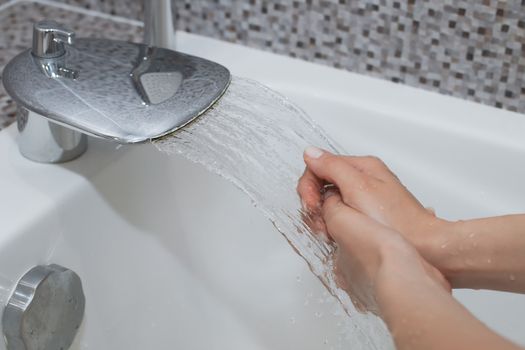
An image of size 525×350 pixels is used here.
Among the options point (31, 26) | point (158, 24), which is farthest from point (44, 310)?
point (31, 26)

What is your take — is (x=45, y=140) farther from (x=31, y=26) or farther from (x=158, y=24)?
(x=31, y=26)

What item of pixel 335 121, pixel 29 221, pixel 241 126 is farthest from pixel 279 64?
pixel 29 221

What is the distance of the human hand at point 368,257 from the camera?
0.67 m

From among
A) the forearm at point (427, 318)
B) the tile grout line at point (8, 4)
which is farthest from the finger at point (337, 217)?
the tile grout line at point (8, 4)

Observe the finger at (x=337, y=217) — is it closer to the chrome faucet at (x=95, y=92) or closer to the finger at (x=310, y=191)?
the finger at (x=310, y=191)

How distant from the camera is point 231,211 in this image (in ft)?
3.54

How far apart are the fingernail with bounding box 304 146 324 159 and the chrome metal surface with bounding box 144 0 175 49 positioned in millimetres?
291

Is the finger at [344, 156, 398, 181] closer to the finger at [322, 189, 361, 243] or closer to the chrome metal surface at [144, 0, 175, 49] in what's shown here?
the finger at [322, 189, 361, 243]

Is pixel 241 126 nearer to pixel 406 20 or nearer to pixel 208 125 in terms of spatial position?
pixel 208 125

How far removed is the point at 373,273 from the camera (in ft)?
2.30

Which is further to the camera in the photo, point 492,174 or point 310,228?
point 492,174

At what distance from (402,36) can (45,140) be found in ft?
1.54

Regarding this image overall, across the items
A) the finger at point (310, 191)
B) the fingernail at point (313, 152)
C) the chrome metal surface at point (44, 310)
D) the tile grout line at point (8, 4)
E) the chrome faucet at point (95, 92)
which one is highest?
the chrome faucet at point (95, 92)

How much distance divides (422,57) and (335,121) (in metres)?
0.14
